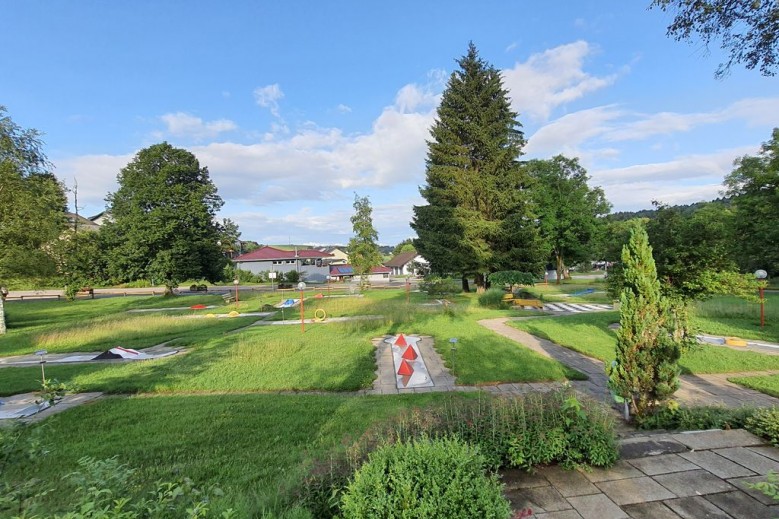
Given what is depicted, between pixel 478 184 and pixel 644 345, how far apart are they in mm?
22420

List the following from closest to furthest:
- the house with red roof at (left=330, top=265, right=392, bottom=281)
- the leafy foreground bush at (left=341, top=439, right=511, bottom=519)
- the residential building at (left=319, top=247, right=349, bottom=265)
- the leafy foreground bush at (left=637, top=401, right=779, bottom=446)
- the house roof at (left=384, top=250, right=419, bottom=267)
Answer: the leafy foreground bush at (left=341, top=439, right=511, bottom=519) < the leafy foreground bush at (left=637, top=401, right=779, bottom=446) < the house with red roof at (left=330, top=265, right=392, bottom=281) < the house roof at (left=384, top=250, right=419, bottom=267) < the residential building at (left=319, top=247, right=349, bottom=265)

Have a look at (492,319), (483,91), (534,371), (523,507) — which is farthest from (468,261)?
(523,507)

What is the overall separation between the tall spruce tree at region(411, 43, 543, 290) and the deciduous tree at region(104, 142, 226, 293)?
68.5 ft

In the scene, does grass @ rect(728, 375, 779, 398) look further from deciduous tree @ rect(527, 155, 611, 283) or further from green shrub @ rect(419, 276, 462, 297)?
deciduous tree @ rect(527, 155, 611, 283)

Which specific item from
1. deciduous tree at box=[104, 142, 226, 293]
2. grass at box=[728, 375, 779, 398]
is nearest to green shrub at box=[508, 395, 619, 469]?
grass at box=[728, 375, 779, 398]

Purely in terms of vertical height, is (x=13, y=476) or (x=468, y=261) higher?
(x=468, y=261)

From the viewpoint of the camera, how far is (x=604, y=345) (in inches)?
410

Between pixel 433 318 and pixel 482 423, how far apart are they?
11.8 meters

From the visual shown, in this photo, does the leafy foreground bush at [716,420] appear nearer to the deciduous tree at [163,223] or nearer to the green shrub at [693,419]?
the green shrub at [693,419]

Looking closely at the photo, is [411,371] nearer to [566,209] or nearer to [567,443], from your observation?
[567,443]

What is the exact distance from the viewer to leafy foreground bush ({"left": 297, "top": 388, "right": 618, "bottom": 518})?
324 centimetres

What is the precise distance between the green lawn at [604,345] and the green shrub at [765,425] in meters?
3.45

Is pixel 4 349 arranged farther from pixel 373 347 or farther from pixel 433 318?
pixel 433 318

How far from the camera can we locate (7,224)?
15867 mm
